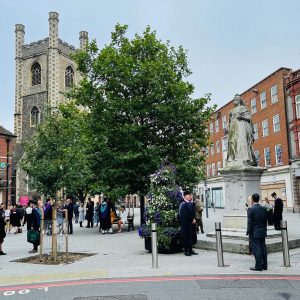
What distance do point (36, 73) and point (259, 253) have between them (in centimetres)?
6092

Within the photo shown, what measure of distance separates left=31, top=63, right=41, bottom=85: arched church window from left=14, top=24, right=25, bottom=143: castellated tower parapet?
228 centimetres

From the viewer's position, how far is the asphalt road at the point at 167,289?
6543 millimetres

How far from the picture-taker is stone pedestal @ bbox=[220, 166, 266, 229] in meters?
11.9

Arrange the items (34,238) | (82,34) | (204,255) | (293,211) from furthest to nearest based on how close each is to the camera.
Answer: (82,34) < (293,211) < (34,238) < (204,255)

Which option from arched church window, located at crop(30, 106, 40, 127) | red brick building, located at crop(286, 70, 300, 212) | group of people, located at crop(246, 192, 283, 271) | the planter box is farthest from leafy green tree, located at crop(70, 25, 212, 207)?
arched church window, located at crop(30, 106, 40, 127)

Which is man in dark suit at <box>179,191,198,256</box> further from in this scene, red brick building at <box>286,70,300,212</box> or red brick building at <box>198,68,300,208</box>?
red brick building at <box>286,70,300,212</box>

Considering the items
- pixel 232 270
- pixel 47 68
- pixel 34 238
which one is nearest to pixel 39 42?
pixel 47 68

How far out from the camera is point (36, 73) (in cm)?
6359

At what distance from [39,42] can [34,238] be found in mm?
56985

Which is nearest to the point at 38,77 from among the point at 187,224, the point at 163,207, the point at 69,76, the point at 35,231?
the point at 69,76

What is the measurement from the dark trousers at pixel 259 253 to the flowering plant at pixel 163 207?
3211 mm

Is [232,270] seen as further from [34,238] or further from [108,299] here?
[34,238]

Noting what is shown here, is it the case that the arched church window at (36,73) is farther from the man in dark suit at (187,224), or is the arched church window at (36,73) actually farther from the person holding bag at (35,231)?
A: the man in dark suit at (187,224)

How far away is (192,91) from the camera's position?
22.2m
